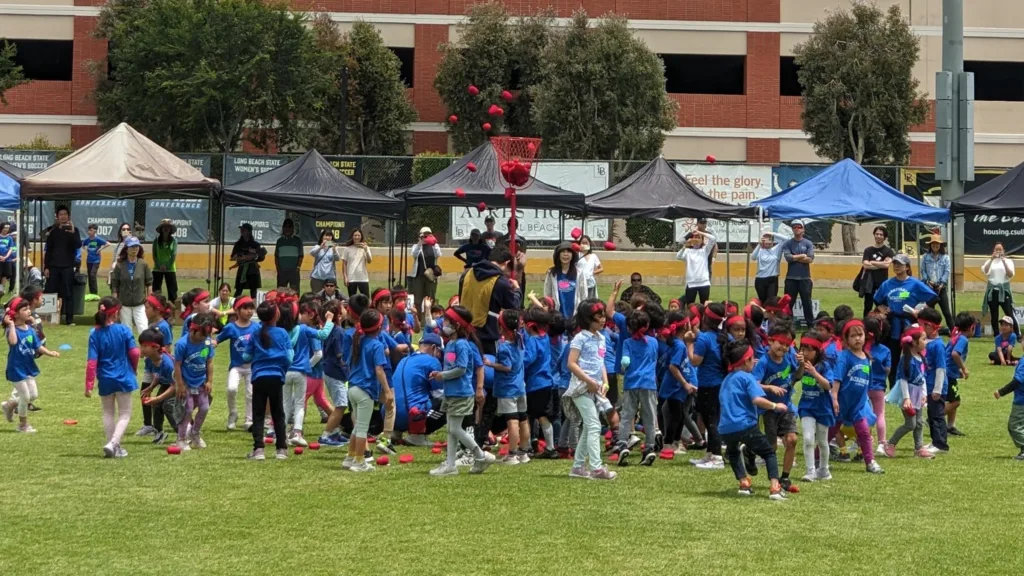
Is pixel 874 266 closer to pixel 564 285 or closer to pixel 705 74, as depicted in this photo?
pixel 564 285

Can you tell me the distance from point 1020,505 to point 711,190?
75.9 ft

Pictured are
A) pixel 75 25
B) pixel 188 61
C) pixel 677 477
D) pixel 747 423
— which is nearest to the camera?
pixel 747 423

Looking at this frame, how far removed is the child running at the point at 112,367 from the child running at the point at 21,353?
4.92 ft

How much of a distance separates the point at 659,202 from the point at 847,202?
3.33 m

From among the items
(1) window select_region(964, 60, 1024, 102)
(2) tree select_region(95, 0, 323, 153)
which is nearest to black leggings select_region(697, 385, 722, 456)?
(2) tree select_region(95, 0, 323, 153)

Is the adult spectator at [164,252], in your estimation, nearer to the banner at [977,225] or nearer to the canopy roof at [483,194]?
the canopy roof at [483,194]

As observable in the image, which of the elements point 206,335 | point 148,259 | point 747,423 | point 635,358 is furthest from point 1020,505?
point 148,259

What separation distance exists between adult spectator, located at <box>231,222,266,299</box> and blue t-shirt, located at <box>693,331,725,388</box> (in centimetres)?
1368

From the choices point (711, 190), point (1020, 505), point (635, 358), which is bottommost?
point (1020, 505)

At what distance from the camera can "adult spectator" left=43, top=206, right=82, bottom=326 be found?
23719mm

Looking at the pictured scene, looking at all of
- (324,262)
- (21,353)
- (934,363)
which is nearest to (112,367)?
(21,353)

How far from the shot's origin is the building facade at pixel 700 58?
152ft

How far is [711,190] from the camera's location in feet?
109

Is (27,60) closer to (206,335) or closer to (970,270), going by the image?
(970,270)
